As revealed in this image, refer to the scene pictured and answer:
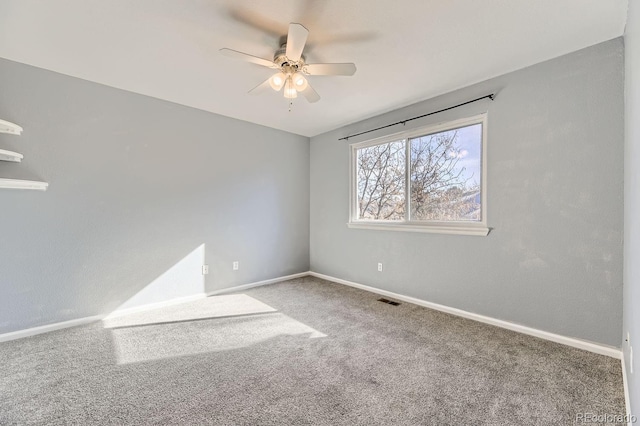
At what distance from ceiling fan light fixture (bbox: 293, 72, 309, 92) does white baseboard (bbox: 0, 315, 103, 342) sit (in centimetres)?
312

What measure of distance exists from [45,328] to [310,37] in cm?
357

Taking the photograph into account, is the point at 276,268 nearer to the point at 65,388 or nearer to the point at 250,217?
the point at 250,217

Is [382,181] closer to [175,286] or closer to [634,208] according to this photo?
[634,208]

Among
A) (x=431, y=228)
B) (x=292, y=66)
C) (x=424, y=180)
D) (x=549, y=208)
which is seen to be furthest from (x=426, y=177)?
(x=292, y=66)

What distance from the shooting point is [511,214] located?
8.57 ft

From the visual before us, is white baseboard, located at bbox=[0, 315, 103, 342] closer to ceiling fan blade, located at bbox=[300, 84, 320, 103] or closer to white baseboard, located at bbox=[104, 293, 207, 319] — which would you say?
white baseboard, located at bbox=[104, 293, 207, 319]

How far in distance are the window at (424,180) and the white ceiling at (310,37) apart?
1.93ft

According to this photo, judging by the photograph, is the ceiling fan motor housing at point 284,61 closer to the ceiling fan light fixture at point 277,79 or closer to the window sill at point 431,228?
the ceiling fan light fixture at point 277,79

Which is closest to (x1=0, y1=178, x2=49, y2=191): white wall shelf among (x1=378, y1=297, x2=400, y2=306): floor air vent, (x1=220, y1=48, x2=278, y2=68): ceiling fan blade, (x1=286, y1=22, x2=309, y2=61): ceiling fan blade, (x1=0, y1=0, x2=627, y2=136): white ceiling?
(x1=0, y1=0, x2=627, y2=136): white ceiling

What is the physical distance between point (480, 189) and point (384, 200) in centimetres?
125

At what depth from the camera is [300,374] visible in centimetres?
192

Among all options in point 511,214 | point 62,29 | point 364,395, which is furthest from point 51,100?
point 511,214

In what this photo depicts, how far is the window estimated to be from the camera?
2.94 meters

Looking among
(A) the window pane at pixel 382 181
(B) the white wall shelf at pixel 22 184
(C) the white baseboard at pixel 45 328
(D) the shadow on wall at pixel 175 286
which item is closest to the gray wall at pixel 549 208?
(A) the window pane at pixel 382 181
